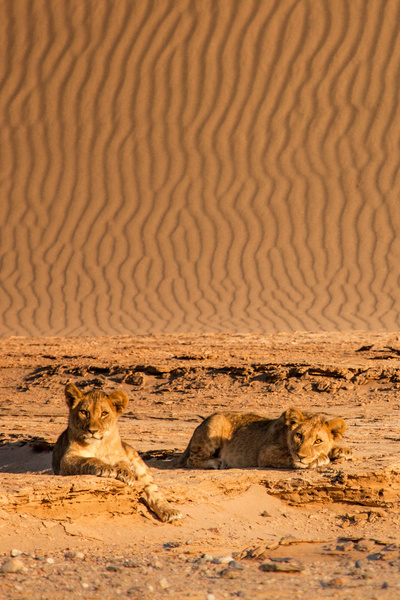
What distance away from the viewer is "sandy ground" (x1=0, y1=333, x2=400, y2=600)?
3953mm

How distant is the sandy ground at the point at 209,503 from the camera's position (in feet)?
13.0

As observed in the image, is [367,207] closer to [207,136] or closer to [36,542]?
[207,136]

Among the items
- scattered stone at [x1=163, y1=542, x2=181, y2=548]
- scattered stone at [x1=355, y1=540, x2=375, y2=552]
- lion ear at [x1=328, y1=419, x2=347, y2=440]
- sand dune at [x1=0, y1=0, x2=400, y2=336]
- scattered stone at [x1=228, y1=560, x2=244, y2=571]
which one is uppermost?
sand dune at [x1=0, y1=0, x2=400, y2=336]

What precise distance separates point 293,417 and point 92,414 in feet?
5.21

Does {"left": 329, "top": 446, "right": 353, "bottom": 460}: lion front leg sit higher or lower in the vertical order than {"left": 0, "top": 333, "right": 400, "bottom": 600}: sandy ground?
higher

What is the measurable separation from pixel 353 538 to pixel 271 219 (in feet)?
46.6

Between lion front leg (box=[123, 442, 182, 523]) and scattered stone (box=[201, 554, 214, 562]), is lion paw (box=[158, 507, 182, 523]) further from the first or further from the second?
scattered stone (box=[201, 554, 214, 562])

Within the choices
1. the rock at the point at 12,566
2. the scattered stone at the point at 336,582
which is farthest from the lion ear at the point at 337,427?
the rock at the point at 12,566

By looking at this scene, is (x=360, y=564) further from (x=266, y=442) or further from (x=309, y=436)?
(x=266, y=442)

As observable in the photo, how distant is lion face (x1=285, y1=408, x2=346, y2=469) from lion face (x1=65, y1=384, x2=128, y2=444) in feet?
4.39

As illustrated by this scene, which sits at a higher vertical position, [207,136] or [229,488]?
[207,136]

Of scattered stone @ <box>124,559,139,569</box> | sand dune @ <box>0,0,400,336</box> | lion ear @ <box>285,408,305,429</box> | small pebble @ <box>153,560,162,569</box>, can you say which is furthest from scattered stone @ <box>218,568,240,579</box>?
sand dune @ <box>0,0,400,336</box>

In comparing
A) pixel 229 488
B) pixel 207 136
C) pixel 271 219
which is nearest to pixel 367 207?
pixel 271 219

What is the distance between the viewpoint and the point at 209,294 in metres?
16.5
